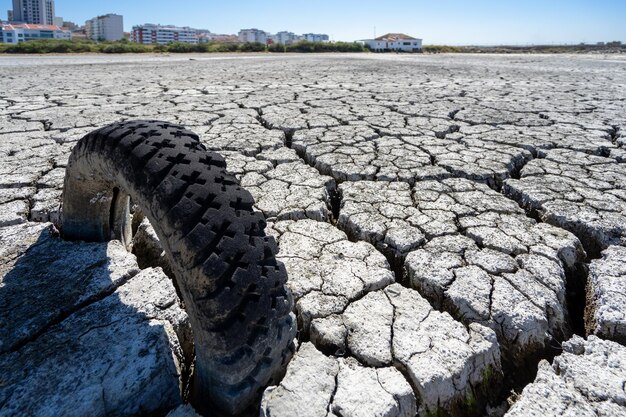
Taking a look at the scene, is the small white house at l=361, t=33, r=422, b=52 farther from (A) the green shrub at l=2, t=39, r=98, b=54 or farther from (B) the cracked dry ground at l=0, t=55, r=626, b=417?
(B) the cracked dry ground at l=0, t=55, r=626, b=417

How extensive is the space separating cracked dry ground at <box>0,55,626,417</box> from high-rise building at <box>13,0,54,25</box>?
114m

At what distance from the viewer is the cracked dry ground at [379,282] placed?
103 centimetres

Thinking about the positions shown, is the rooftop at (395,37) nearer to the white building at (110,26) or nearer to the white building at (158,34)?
the white building at (158,34)

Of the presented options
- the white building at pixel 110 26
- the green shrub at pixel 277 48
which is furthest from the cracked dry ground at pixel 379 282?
the white building at pixel 110 26

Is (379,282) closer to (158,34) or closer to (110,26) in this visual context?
(110,26)

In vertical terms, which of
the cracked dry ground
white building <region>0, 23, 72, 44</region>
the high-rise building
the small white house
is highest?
the high-rise building

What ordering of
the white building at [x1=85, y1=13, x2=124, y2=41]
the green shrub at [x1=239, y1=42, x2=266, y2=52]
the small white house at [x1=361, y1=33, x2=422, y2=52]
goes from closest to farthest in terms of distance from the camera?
the green shrub at [x1=239, y1=42, x2=266, y2=52], the small white house at [x1=361, y1=33, x2=422, y2=52], the white building at [x1=85, y1=13, x2=124, y2=41]

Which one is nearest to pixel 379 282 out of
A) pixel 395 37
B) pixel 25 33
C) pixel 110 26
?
pixel 395 37

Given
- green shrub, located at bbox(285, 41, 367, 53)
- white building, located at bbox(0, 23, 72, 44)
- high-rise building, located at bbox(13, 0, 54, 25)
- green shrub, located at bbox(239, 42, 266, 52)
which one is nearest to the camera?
green shrub, located at bbox(239, 42, 266, 52)

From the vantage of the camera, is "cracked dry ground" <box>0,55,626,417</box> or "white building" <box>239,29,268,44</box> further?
"white building" <box>239,29,268,44</box>

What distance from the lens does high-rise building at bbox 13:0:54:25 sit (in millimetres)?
89938

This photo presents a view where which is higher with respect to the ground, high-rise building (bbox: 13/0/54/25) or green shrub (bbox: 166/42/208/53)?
high-rise building (bbox: 13/0/54/25)

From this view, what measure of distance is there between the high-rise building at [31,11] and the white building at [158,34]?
92.2 feet

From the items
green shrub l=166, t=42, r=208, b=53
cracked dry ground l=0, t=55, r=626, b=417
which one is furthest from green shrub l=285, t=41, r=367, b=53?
cracked dry ground l=0, t=55, r=626, b=417
